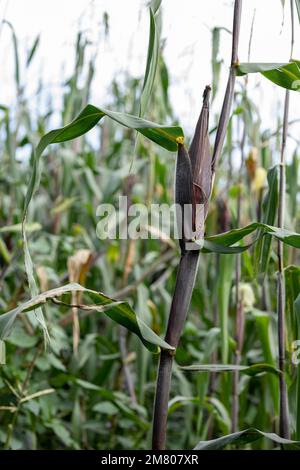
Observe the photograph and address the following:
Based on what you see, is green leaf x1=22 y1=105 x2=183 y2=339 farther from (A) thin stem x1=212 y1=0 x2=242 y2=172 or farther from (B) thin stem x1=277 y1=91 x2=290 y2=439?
(B) thin stem x1=277 y1=91 x2=290 y2=439

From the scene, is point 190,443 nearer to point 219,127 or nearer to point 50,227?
point 50,227

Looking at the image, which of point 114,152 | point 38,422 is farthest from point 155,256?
point 38,422

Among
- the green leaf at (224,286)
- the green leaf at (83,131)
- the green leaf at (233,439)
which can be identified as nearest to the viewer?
the green leaf at (83,131)

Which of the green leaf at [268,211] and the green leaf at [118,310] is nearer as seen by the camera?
the green leaf at [118,310]

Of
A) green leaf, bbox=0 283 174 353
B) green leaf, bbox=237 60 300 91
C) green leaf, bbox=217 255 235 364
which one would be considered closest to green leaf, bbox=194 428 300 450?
green leaf, bbox=0 283 174 353

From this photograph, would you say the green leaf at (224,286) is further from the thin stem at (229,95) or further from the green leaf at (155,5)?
the green leaf at (155,5)

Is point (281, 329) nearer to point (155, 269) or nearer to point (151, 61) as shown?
point (151, 61)

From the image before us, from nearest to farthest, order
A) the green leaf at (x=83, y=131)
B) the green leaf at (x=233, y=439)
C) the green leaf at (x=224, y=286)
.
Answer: the green leaf at (x=83, y=131) → the green leaf at (x=233, y=439) → the green leaf at (x=224, y=286)

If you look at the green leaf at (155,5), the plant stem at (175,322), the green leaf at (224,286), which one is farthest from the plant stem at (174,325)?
the green leaf at (224,286)

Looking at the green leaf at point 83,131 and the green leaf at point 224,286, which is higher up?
the green leaf at point 83,131

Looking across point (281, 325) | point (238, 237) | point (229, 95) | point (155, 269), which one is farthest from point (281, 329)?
point (155, 269)

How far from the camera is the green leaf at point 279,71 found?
639 mm

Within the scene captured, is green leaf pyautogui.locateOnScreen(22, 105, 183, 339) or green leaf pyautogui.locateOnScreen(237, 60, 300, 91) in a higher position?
green leaf pyautogui.locateOnScreen(237, 60, 300, 91)

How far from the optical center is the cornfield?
24.5 inches
